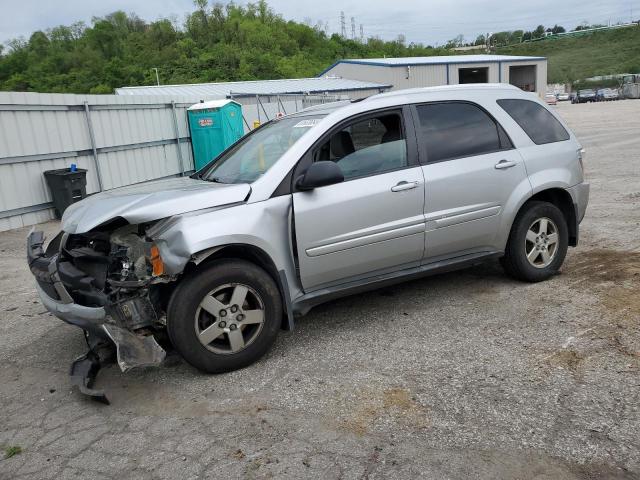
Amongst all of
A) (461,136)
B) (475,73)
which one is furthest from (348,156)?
(475,73)

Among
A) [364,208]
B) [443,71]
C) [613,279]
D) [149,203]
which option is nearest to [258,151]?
[364,208]

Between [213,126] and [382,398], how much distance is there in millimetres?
11766

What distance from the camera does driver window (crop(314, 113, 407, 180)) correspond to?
4.23 meters

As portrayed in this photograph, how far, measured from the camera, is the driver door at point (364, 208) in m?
3.98

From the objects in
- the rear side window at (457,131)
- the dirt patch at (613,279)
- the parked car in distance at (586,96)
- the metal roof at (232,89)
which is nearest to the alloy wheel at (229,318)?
the rear side window at (457,131)

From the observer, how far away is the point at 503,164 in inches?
187

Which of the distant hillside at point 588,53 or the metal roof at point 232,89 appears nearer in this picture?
the metal roof at point 232,89

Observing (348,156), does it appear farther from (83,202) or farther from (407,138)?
(83,202)

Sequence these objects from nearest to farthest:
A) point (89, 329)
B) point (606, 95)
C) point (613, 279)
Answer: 1. point (89, 329)
2. point (613, 279)
3. point (606, 95)

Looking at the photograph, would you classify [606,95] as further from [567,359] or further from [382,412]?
[382,412]

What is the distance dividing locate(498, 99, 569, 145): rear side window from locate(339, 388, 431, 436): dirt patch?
290cm

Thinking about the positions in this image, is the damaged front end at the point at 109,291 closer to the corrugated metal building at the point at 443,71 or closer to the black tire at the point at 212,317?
the black tire at the point at 212,317

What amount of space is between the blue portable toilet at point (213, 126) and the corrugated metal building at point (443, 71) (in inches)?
1143

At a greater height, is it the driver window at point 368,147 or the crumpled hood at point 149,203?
Result: the driver window at point 368,147
